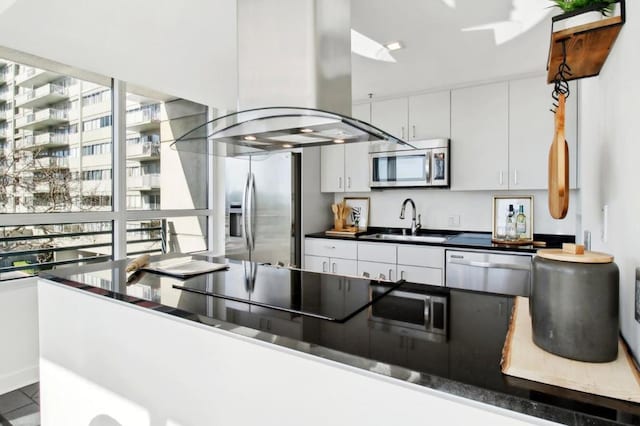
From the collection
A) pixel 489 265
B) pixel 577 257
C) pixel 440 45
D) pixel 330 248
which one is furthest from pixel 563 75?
pixel 330 248

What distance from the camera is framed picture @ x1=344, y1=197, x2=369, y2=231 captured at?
430cm

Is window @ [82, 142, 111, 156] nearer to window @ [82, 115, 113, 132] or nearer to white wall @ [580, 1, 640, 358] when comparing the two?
window @ [82, 115, 113, 132]

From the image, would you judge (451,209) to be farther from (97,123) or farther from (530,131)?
(97,123)

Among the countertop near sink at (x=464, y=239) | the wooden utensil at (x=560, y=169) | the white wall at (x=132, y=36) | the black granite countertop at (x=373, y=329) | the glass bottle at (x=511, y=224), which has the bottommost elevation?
the black granite countertop at (x=373, y=329)

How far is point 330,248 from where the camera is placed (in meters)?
3.86

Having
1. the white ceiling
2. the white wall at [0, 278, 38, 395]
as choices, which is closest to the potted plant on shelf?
the white ceiling

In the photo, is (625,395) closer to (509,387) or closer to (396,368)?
(509,387)

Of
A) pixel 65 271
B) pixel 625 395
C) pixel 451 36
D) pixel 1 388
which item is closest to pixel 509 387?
pixel 625 395

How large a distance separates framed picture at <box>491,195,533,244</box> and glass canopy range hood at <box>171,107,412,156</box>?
7.44 ft

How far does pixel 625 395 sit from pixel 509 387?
20 centimetres

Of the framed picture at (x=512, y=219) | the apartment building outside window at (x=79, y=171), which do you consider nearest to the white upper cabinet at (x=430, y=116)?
the framed picture at (x=512, y=219)

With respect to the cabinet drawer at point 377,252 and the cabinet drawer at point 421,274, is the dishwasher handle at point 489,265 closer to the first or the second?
the cabinet drawer at point 421,274

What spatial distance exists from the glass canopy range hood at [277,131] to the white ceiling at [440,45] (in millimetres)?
951

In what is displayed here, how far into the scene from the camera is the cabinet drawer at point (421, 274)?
3243mm
